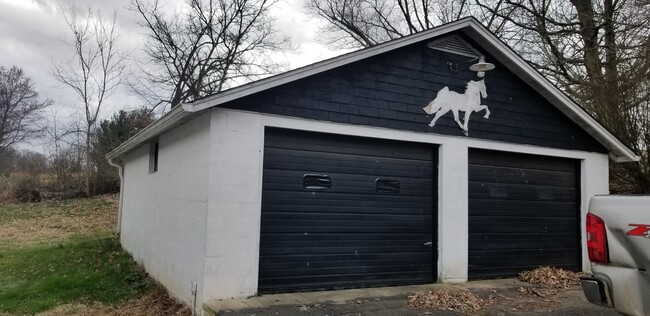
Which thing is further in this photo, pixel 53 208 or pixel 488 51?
pixel 53 208

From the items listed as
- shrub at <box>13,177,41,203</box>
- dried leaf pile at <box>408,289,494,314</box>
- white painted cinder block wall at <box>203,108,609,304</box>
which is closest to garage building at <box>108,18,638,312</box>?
white painted cinder block wall at <box>203,108,609,304</box>

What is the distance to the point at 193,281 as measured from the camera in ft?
18.8

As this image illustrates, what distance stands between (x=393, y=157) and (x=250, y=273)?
2792mm

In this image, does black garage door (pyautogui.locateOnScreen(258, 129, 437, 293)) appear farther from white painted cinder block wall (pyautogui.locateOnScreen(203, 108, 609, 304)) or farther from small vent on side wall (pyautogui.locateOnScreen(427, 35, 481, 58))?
small vent on side wall (pyautogui.locateOnScreen(427, 35, 481, 58))

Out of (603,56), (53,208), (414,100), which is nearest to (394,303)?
(414,100)

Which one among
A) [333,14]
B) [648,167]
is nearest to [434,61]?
[648,167]

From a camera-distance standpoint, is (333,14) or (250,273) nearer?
(250,273)

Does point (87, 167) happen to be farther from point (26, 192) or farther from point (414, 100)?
point (414, 100)

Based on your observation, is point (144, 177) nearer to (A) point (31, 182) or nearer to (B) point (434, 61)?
(B) point (434, 61)

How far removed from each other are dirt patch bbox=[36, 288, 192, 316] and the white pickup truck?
4.69 metres

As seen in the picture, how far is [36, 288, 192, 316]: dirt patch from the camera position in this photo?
6.18 metres

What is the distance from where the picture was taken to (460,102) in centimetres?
750

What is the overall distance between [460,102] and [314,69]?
2.75 metres

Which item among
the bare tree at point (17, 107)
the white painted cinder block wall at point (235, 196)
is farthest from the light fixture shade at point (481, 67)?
the bare tree at point (17, 107)
